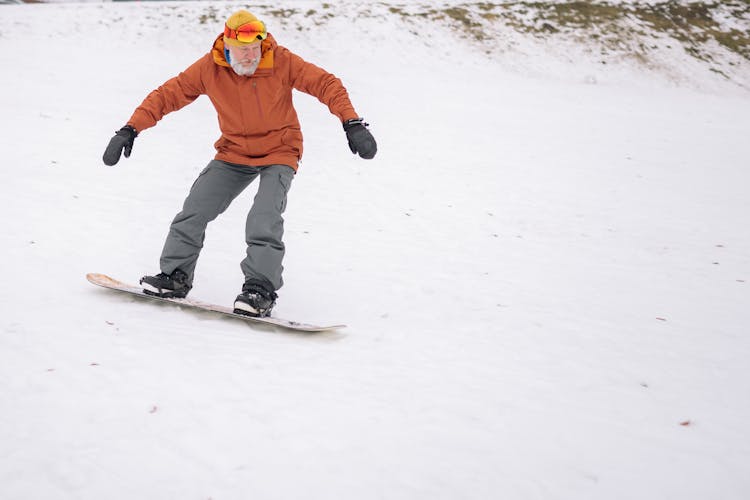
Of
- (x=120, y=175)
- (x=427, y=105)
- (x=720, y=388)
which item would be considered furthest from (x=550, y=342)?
(x=427, y=105)

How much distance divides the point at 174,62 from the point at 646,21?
56.2ft

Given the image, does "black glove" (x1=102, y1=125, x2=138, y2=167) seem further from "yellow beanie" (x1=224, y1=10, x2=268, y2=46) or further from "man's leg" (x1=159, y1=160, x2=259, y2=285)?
"yellow beanie" (x1=224, y1=10, x2=268, y2=46)

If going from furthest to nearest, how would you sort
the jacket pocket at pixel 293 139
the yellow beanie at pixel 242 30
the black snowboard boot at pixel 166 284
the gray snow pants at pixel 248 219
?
the jacket pocket at pixel 293 139 < the black snowboard boot at pixel 166 284 < the gray snow pants at pixel 248 219 < the yellow beanie at pixel 242 30

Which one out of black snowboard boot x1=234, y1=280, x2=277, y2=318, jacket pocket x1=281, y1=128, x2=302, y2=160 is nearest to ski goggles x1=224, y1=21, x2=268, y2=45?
jacket pocket x1=281, y1=128, x2=302, y2=160

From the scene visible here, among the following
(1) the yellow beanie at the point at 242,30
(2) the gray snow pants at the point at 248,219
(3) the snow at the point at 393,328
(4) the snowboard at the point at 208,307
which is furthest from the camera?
(2) the gray snow pants at the point at 248,219

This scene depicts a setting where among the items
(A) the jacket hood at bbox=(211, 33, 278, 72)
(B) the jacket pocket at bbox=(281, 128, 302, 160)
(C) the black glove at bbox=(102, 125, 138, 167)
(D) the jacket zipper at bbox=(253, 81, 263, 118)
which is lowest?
(C) the black glove at bbox=(102, 125, 138, 167)

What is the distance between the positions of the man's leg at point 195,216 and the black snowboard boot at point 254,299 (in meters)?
0.53

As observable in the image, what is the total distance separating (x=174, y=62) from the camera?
50.4 ft

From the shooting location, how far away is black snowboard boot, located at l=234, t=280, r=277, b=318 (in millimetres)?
3541

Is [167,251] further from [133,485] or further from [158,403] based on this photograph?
[133,485]

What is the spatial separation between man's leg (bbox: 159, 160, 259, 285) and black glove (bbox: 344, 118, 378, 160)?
90 centimetres

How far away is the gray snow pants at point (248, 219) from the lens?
3594mm

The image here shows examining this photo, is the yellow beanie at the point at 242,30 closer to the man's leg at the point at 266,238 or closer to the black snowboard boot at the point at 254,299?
the man's leg at the point at 266,238

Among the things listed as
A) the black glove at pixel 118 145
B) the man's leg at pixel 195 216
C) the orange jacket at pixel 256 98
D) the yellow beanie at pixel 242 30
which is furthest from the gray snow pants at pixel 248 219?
the yellow beanie at pixel 242 30
